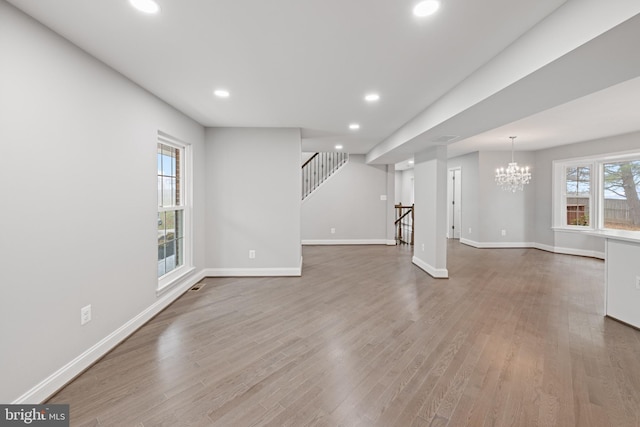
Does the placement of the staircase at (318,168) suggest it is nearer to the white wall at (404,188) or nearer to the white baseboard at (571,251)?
the white wall at (404,188)

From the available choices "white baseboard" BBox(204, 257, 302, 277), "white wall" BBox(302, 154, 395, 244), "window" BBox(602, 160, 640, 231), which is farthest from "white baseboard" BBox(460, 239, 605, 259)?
"white baseboard" BBox(204, 257, 302, 277)

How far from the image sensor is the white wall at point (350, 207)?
795 cm

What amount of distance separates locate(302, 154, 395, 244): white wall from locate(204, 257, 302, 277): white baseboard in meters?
3.24

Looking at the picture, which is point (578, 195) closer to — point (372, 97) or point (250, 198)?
point (372, 97)

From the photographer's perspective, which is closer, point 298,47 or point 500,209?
point 298,47

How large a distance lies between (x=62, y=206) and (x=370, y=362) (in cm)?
265

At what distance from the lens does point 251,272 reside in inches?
183

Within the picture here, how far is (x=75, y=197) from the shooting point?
2084mm

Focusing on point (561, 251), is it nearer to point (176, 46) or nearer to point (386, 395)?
point (386, 395)

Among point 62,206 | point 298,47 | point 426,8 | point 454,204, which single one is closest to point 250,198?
point 62,206

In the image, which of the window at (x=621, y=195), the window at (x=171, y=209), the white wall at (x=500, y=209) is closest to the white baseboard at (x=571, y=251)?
the white wall at (x=500, y=209)

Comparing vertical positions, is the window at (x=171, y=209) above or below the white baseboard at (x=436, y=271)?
above

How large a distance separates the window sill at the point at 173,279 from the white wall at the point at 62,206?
0.42 m

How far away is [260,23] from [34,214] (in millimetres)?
1954
